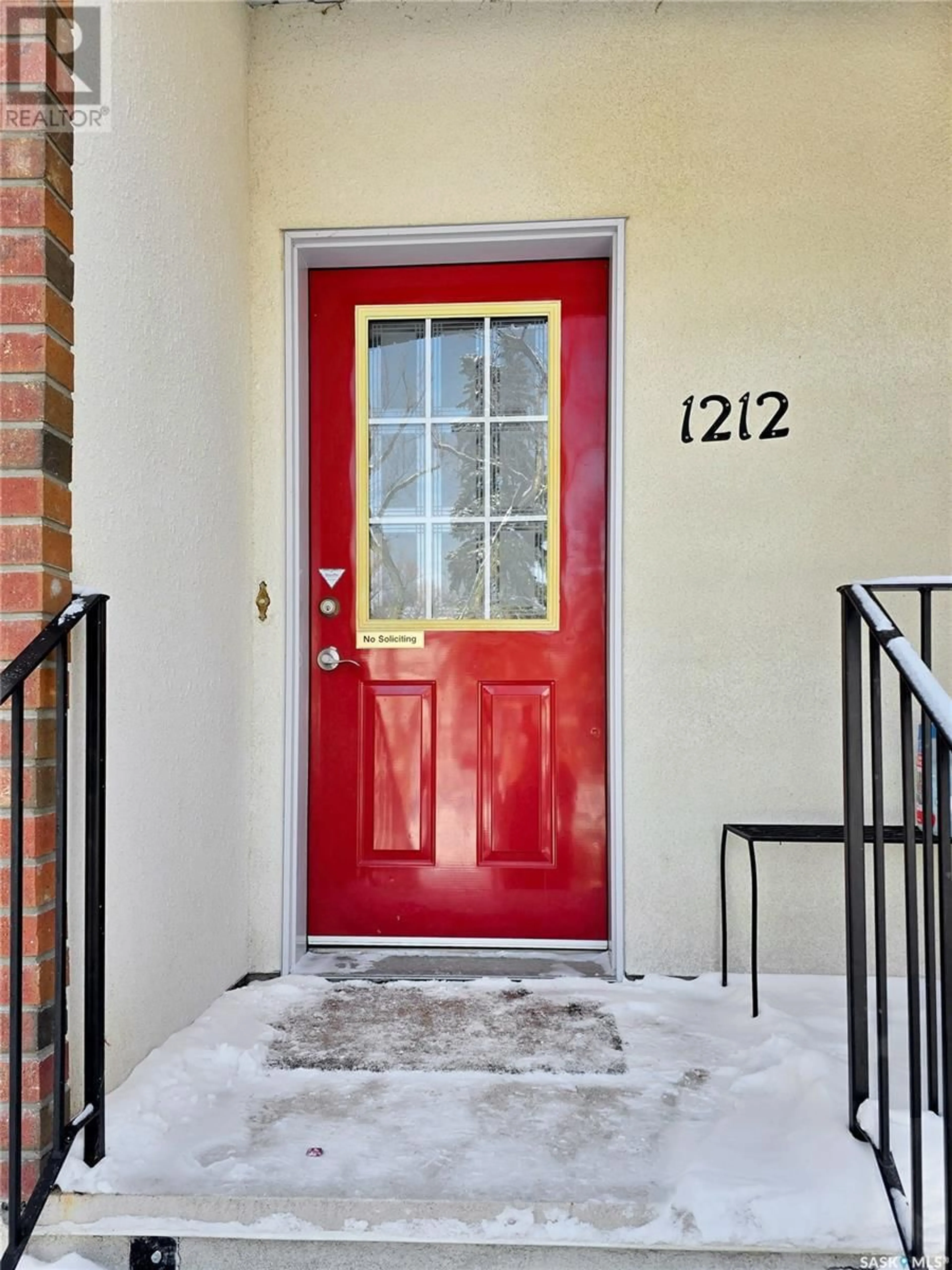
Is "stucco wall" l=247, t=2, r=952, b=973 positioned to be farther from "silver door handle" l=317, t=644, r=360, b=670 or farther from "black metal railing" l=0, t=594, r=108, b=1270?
"black metal railing" l=0, t=594, r=108, b=1270

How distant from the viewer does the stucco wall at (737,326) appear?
96.3 inches

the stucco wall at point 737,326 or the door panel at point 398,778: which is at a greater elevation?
the stucco wall at point 737,326

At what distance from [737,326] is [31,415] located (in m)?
1.85

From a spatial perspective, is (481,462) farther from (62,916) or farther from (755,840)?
(62,916)

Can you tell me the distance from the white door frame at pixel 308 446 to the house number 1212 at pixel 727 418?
7.3 inches

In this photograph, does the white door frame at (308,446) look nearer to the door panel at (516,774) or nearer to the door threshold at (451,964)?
the door threshold at (451,964)

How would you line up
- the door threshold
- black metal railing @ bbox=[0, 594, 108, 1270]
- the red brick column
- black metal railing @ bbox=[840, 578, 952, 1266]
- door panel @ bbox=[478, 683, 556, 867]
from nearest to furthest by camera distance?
black metal railing @ bbox=[840, 578, 952, 1266] < black metal railing @ bbox=[0, 594, 108, 1270] < the red brick column < the door threshold < door panel @ bbox=[478, 683, 556, 867]

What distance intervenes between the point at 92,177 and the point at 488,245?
1.23m

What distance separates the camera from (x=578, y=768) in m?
2.63

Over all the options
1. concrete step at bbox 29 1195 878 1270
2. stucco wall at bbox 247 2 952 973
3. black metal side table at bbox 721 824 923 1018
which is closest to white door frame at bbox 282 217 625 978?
stucco wall at bbox 247 2 952 973

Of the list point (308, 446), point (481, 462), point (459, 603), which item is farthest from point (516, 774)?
point (308, 446)

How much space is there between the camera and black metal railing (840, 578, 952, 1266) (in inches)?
47.1

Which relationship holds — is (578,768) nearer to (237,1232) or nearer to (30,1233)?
(237,1232)

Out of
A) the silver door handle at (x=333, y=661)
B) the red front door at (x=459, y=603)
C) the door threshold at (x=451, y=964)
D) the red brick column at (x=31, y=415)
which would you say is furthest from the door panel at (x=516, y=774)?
the red brick column at (x=31, y=415)
